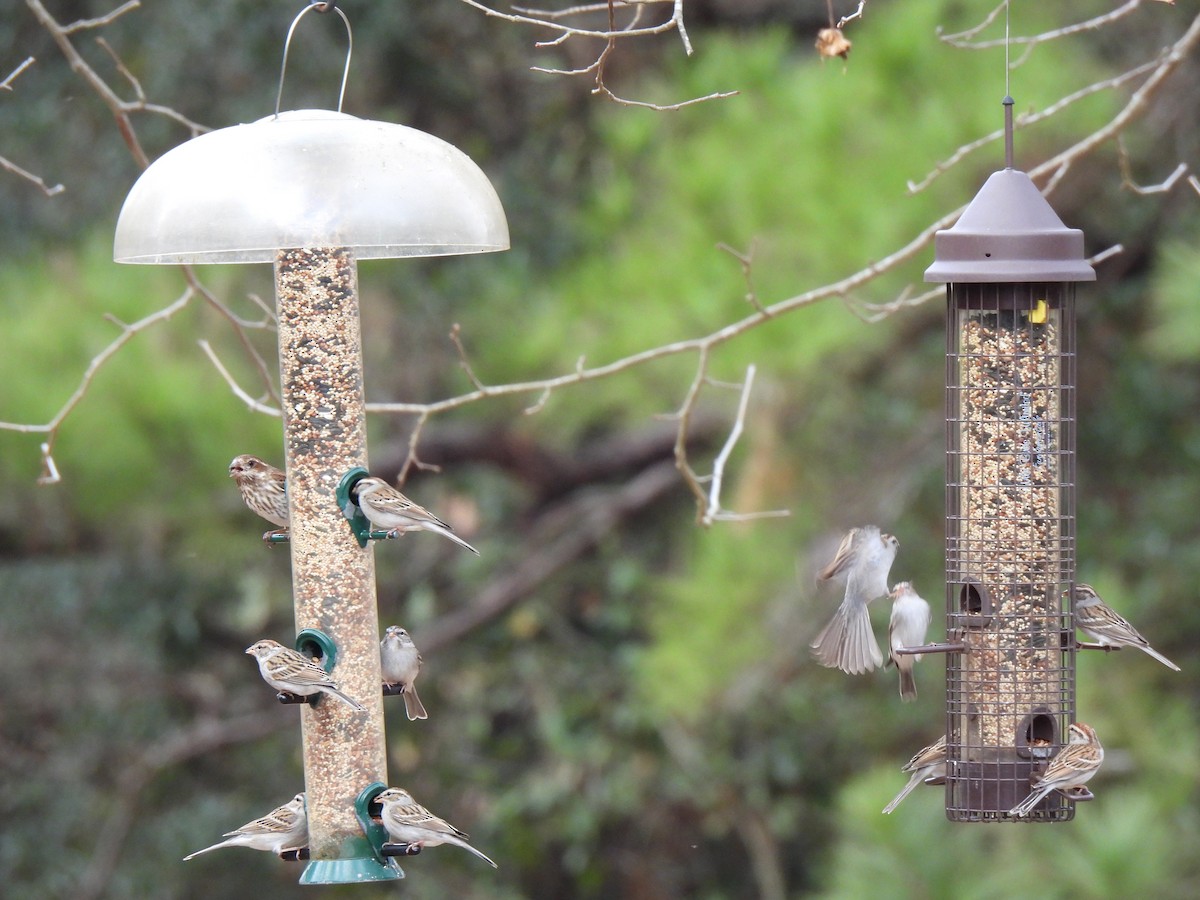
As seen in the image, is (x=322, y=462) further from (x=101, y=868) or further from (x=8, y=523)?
(x=101, y=868)

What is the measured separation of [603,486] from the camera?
364 inches

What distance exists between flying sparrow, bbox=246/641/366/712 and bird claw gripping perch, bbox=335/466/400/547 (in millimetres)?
336

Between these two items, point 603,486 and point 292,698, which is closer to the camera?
point 292,698

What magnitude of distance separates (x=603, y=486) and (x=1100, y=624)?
4.96 meters

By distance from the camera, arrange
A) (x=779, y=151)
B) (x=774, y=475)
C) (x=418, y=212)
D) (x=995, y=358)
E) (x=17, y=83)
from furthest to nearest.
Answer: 1. (x=17, y=83)
2. (x=774, y=475)
3. (x=779, y=151)
4. (x=995, y=358)
5. (x=418, y=212)

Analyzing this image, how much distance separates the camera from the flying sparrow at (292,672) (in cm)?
425

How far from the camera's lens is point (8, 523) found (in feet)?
23.5

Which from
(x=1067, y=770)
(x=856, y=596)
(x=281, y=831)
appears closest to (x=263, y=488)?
(x=281, y=831)

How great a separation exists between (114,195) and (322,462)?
5098 mm

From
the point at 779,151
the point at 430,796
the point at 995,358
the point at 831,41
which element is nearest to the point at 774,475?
the point at 779,151

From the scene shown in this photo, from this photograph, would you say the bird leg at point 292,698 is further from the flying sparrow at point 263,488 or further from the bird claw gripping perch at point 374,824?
the flying sparrow at point 263,488

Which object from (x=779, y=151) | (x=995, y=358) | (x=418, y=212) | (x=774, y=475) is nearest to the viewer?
(x=418, y=212)

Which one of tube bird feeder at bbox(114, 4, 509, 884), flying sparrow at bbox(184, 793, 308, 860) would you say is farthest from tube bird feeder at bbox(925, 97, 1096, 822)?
flying sparrow at bbox(184, 793, 308, 860)

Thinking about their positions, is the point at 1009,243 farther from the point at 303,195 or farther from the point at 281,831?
the point at 281,831
